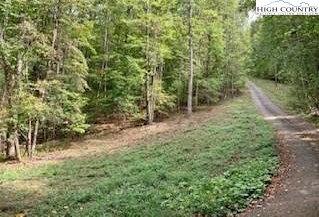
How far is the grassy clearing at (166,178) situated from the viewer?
11047 mm

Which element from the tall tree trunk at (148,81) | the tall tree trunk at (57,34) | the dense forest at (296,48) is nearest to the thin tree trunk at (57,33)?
the tall tree trunk at (57,34)

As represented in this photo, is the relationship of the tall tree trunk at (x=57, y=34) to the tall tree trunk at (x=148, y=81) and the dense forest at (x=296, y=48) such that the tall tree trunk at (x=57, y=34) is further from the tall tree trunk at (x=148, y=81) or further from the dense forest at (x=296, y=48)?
the dense forest at (x=296, y=48)

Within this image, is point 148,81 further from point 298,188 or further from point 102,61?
point 298,188

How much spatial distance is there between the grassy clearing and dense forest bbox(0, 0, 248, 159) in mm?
3859

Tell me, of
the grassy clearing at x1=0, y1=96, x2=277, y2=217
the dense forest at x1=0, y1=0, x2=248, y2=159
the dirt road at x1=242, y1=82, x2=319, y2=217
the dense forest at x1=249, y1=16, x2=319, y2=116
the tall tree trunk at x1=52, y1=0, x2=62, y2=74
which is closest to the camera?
the dirt road at x1=242, y1=82, x2=319, y2=217

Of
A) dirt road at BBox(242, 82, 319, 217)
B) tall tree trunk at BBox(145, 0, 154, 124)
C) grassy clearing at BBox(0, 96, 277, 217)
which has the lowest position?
grassy clearing at BBox(0, 96, 277, 217)

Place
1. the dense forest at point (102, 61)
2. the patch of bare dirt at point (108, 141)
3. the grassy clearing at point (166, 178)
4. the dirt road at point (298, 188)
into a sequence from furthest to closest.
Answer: the patch of bare dirt at point (108, 141)
the dense forest at point (102, 61)
the grassy clearing at point (166, 178)
the dirt road at point (298, 188)

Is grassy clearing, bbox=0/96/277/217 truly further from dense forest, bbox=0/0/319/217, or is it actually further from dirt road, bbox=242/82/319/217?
dirt road, bbox=242/82/319/217

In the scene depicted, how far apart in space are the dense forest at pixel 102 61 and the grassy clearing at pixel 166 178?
12.7 feet

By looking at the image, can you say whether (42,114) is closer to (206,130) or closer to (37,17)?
(37,17)

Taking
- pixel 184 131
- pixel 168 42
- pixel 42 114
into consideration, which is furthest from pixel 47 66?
pixel 168 42

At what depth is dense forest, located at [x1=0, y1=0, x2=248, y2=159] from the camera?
20.2 metres

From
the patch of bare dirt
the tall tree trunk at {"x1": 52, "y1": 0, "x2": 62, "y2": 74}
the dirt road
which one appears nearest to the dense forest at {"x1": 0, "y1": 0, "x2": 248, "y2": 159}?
the tall tree trunk at {"x1": 52, "y1": 0, "x2": 62, "y2": 74}

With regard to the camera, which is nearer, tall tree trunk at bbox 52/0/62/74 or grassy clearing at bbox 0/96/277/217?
grassy clearing at bbox 0/96/277/217
